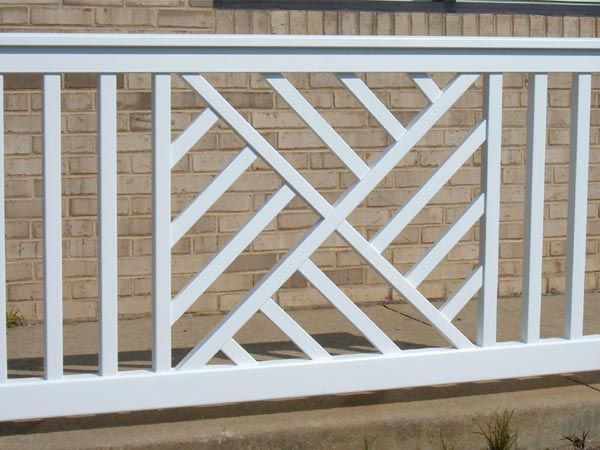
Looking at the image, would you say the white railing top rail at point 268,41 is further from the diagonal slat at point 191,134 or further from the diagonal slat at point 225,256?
the diagonal slat at point 225,256

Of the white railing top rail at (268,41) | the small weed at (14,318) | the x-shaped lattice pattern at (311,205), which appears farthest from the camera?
the small weed at (14,318)

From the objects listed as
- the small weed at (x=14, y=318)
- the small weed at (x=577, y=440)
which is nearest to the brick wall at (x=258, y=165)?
the small weed at (x=14, y=318)

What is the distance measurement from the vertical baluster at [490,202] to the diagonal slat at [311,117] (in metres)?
0.47

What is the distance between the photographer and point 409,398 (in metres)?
3.88

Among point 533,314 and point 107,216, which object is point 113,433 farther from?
point 533,314

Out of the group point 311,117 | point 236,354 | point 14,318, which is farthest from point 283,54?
point 14,318

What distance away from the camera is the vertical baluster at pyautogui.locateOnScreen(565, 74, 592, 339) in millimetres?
3836

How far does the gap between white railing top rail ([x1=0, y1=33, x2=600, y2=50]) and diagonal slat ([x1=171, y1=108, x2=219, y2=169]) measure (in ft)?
0.70

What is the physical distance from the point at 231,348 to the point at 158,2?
210 centimetres

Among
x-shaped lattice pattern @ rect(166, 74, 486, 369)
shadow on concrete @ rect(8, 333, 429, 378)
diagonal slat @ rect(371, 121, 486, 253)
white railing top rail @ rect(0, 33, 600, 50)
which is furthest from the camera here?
shadow on concrete @ rect(8, 333, 429, 378)

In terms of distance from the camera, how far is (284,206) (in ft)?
11.6

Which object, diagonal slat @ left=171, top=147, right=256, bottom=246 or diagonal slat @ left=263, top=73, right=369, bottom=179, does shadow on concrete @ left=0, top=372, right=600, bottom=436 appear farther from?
diagonal slat @ left=263, top=73, right=369, bottom=179

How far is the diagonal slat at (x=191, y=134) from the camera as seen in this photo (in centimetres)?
337

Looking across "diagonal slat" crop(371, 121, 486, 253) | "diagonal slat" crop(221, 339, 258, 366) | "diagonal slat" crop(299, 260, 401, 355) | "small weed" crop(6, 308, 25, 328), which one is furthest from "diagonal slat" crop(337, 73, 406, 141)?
"small weed" crop(6, 308, 25, 328)
